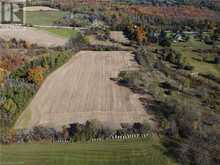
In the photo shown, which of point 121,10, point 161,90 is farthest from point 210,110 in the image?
point 121,10

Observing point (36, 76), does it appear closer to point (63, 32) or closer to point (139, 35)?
point (139, 35)

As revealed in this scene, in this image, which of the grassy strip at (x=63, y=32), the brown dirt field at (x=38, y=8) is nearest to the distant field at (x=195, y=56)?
the grassy strip at (x=63, y=32)

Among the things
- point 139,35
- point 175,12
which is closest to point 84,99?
point 139,35

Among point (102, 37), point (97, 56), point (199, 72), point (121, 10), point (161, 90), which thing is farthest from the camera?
point (121, 10)

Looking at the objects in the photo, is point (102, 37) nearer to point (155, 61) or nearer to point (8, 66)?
point (155, 61)

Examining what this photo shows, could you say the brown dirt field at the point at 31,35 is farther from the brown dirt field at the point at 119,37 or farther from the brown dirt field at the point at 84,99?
the brown dirt field at the point at 84,99

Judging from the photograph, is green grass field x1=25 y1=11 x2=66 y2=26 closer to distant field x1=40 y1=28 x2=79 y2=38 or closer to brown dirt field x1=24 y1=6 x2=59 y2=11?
brown dirt field x1=24 y1=6 x2=59 y2=11

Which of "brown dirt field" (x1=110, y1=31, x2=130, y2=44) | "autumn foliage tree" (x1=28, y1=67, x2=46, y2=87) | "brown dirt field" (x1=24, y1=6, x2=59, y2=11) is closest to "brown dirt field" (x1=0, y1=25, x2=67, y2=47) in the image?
"brown dirt field" (x1=110, y1=31, x2=130, y2=44)
